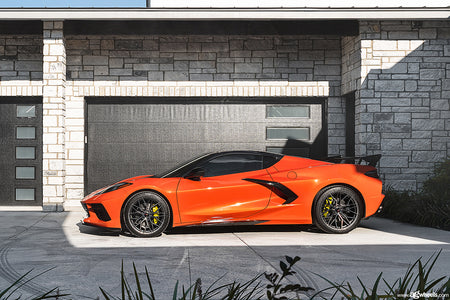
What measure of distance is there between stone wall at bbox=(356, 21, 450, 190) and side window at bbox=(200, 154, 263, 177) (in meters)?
3.82

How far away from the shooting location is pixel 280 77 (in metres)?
11.9

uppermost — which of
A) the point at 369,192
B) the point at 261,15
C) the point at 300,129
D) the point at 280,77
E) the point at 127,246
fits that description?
the point at 261,15

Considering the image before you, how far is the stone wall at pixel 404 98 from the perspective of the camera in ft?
35.4

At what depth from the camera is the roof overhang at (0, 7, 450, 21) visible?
10.6 metres

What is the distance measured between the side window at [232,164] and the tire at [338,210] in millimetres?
1060

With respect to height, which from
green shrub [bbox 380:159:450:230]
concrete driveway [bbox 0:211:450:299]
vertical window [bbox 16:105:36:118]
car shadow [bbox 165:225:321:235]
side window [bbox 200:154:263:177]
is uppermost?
vertical window [bbox 16:105:36:118]

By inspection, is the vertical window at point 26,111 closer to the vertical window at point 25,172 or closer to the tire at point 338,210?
the vertical window at point 25,172

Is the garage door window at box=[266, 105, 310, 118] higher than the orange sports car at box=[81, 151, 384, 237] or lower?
higher

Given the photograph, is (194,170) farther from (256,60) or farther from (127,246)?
(256,60)

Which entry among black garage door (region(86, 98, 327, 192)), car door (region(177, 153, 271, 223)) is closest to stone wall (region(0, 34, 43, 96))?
black garage door (region(86, 98, 327, 192))

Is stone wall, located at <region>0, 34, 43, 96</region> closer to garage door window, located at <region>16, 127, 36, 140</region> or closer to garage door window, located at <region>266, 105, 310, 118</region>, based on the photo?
garage door window, located at <region>16, 127, 36, 140</region>

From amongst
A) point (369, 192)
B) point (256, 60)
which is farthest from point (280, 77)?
point (369, 192)

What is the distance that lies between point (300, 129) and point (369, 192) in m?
4.46

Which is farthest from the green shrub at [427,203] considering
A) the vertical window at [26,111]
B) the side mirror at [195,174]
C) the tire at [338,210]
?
the vertical window at [26,111]
